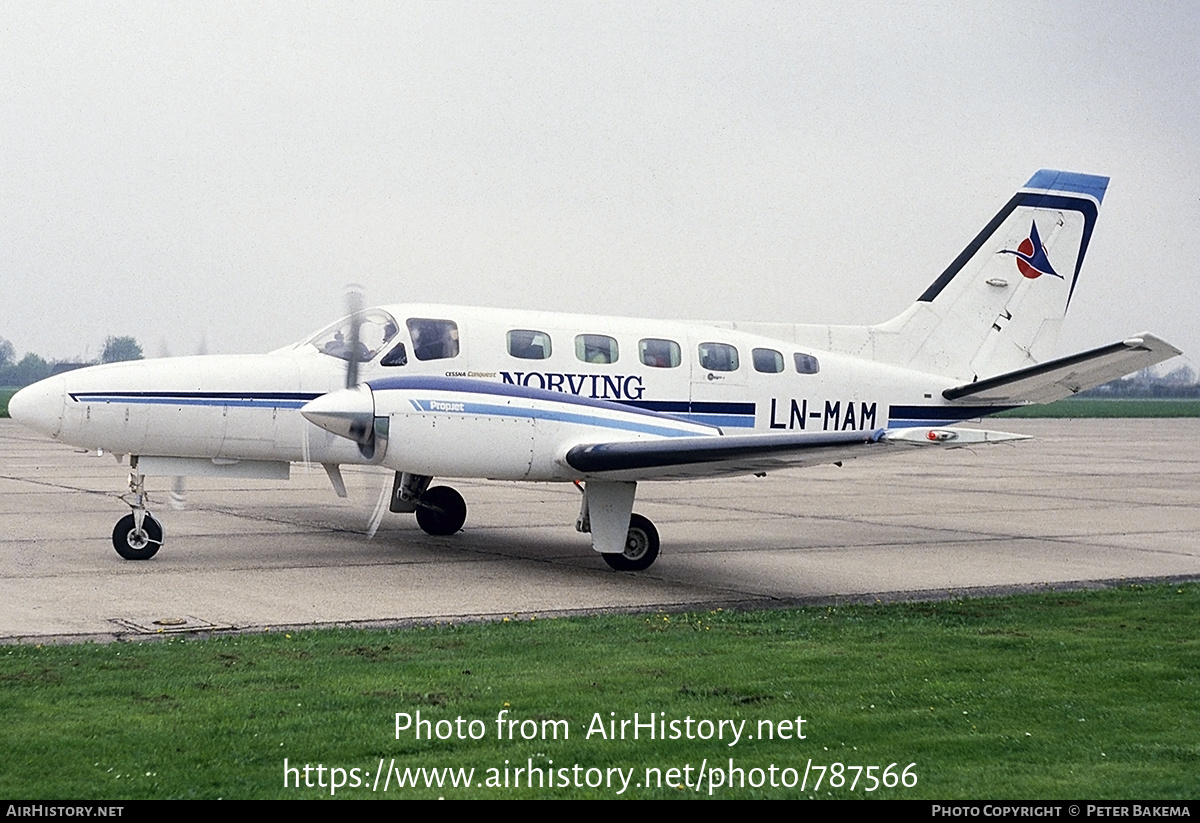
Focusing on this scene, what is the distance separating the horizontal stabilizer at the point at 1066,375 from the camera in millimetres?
13820

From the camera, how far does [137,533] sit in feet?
45.5

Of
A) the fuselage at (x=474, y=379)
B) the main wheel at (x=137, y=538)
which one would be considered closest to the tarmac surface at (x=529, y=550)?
the main wheel at (x=137, y=538)

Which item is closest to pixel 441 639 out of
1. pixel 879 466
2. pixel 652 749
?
pixel 652 749

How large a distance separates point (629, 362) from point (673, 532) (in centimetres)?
315

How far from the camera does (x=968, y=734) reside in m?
7.36

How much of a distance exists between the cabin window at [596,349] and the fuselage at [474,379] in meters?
0.01

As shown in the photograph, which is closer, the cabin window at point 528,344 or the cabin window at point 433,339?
the cabin window at point 433,339

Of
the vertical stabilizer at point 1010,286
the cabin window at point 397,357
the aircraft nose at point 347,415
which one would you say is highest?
the vertical stabilizer at point 1010,286

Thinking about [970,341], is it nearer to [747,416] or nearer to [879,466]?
[747,416]

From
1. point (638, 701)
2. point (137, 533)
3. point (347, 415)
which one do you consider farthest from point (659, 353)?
point (638, 701)

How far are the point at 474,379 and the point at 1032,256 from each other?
9.01 m

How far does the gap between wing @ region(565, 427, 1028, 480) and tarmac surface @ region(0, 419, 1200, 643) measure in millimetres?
1159

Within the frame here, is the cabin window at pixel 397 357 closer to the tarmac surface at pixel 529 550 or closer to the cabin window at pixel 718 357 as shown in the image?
the tarmac surface at pixel 529 550
